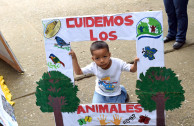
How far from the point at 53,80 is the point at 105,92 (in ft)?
1.74

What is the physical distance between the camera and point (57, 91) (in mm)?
2010

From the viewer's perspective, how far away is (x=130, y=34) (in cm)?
185

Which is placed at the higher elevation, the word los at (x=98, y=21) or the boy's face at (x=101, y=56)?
the word los at (x=98, y=21)

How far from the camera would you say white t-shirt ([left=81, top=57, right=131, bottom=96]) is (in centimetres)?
218

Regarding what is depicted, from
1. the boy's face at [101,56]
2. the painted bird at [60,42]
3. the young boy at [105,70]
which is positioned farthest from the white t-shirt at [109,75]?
the painted bird at [60,42]

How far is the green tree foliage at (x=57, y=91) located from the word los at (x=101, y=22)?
41 centimetres

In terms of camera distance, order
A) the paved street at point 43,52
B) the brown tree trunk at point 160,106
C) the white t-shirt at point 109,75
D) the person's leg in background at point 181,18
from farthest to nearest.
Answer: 1. the person's leg in background at point 181,18
2. the paved street at point 43,52
3. the white t-shirt at point 109,75
4. the brown tree trunk at point 160,106

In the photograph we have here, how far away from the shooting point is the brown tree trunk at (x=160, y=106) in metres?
1.91

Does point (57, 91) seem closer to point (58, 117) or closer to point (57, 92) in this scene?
point (57, 92)

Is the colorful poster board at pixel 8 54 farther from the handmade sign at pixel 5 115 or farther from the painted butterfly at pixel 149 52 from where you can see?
the painted butterfly at pixel 149 52

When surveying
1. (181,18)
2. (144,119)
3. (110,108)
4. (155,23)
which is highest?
(155,23)

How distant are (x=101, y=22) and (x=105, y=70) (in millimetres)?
490

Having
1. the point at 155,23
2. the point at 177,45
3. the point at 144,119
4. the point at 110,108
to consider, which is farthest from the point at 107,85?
the point at 177,45

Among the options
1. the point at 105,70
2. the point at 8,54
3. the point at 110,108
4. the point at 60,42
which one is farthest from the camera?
the point at 8,54
